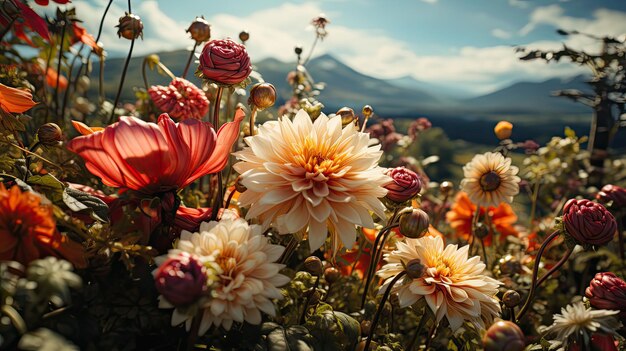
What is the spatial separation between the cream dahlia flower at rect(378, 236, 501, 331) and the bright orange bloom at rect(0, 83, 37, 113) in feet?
1.99

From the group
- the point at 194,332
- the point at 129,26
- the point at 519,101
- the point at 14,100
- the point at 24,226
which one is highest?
the point at 519,101

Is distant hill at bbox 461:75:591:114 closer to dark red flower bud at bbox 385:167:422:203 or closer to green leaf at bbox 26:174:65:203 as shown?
dark red flower bud at bbox 385:167:422:203

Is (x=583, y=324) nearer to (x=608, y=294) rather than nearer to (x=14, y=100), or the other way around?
(x=608, y=294)

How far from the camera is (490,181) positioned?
100 cm

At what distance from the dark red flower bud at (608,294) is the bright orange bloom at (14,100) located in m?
0.90

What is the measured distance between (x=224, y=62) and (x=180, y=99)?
32cm

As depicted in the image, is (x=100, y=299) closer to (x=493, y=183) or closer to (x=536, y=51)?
(x=493, y=183)

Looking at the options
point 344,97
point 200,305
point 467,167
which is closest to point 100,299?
point 200,305

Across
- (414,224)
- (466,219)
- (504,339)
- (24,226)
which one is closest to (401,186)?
(414,224)

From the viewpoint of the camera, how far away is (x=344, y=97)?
201 ft

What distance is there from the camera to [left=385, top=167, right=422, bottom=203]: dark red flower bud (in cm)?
69

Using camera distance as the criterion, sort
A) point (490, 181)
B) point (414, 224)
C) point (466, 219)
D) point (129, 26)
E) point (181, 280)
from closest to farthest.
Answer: point (181, 280) < point (414, 224) < point (129, 26) < point (490, 181) < point (466, 219)

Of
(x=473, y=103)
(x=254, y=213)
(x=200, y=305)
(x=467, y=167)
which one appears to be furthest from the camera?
(x=473, y=103)

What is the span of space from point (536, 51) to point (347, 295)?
1052mm
